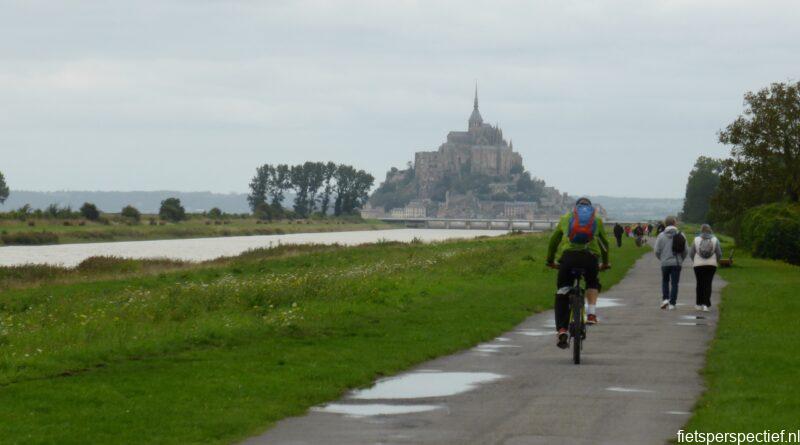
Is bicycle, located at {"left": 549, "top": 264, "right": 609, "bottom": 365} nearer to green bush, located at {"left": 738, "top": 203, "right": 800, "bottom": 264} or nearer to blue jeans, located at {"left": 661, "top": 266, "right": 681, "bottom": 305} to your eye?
blue jeans, located at {"left": 661, "top": 266, "right": 681, "bottom": 305}

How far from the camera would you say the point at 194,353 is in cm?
1630

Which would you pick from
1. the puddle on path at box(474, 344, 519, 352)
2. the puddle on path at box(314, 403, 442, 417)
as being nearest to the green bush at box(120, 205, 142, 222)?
the puddle on path at box(474, 344, 519, 352)

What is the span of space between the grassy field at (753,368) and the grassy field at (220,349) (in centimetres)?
380

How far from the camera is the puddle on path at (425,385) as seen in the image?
42.7 feet

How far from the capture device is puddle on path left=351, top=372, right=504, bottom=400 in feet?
42.7

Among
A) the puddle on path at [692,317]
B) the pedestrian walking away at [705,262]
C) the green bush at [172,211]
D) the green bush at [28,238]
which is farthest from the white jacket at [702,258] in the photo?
the green bush at [172,211]

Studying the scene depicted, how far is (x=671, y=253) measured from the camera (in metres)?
25.2

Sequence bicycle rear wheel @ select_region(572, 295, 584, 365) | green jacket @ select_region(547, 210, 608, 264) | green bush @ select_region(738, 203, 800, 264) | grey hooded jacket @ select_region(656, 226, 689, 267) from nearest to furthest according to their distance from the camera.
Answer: bicycle rear wheel @ select_region(572, 295, 584, 365) < green jacket @ select_region(547, 210, 608, 264) < grey hooded jacket @ select_region(656, 226, 689, 267) < green bush @ select_region(738, 203, 800, 264)

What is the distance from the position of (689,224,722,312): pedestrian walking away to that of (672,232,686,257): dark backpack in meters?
0.41

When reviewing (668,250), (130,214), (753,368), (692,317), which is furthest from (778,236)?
(130,214)

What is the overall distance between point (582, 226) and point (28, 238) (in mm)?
89963

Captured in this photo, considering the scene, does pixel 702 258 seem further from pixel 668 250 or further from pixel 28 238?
pixel 28 238

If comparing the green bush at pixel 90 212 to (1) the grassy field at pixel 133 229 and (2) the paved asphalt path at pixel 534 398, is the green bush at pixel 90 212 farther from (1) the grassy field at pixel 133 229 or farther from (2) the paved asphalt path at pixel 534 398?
(2) the paved asphalt path at pixel 534 398

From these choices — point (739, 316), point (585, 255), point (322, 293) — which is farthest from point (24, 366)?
point (739, 316)
